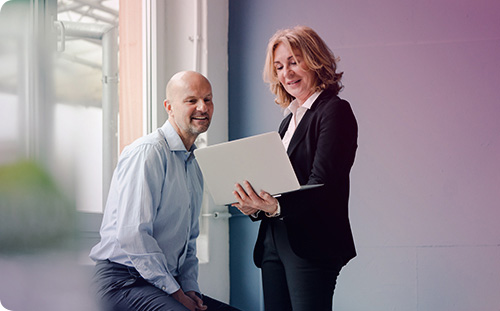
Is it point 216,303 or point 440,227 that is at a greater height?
point 440,227

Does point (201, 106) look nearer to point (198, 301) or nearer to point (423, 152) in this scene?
point (198, 301)

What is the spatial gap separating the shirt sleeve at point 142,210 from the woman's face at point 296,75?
56cm

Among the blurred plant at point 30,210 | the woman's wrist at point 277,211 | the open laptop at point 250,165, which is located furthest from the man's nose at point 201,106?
the blurred plant at point 30,210

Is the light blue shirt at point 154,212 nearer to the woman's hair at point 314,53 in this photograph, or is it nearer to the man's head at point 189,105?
the man's head at point 189,105

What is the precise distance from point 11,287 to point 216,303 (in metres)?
1.28

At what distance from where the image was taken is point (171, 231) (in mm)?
2018

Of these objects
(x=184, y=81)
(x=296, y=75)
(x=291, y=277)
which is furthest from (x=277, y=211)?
(x=184, y=81)

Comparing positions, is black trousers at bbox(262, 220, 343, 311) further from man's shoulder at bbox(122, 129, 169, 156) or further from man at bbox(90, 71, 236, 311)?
man's shoulder at bbox(122, 129, 169, 156)

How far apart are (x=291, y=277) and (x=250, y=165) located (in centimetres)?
42

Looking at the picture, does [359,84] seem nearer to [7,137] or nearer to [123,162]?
[123,162]

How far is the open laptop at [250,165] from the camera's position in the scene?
173cm

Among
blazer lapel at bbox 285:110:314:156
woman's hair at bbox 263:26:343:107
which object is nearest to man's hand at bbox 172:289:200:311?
blazer lapel at bbox 285:110:314:156

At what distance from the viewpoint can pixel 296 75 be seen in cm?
202

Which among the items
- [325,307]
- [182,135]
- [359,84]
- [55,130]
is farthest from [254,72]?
[55,130]
